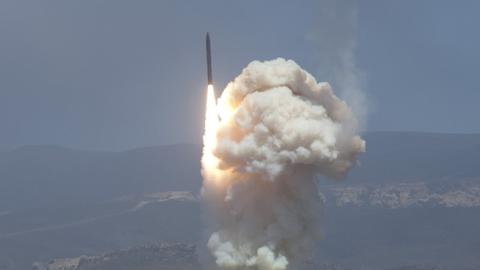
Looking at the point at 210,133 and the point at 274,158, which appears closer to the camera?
the point at 274,158

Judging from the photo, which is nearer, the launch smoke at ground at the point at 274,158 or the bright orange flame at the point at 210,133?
the launch smoke at ground at the point at 274,158

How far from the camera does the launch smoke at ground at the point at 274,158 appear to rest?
13950 cm

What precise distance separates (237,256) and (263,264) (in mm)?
3229

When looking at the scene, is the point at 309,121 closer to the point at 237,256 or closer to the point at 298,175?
the point at 298,175

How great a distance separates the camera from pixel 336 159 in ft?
466

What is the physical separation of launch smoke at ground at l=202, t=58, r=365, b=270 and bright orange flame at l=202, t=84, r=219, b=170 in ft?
2.66

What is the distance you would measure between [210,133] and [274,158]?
14.2 m

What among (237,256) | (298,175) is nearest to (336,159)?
(298,175)

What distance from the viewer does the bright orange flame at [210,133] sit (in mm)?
148500

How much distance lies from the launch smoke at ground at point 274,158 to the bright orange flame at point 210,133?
811 millimetres

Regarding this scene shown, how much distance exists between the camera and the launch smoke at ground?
140 m

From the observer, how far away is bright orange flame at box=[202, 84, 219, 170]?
148 m

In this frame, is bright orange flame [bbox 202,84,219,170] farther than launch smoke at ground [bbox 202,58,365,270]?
Yes

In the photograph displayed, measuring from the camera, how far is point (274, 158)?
458 feet
